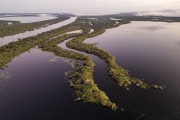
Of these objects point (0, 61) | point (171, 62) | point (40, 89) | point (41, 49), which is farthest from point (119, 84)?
point (41, 49)

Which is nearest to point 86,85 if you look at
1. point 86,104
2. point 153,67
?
point 86,104

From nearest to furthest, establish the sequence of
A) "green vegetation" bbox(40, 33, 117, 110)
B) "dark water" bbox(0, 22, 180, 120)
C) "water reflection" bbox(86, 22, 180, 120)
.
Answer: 1. "dark water" bbox(0, 22, 180, 120)
2. "water reflection" bbox(86, 22, 180, 120)
3. "green vegetation" bbox(40, 33, 117, 110)

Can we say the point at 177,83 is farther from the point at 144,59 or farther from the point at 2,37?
the point at 2,37

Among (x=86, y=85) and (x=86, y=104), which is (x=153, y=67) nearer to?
(x=86, y=85)

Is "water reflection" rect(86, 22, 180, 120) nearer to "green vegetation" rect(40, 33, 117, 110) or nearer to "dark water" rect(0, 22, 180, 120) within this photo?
"dark water" rect(0, 22, 180, 120)

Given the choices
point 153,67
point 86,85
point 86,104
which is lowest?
point 86,104

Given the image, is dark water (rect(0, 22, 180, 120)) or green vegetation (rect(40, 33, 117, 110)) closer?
dark water (rect(0, 22, 180, 120))

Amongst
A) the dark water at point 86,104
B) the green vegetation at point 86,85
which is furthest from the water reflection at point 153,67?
the green vegetation at point 86,85

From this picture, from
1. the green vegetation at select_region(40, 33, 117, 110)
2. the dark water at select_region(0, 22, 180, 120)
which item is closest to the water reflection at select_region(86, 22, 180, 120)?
the dark water at select_region(0, 22, 180, 120)

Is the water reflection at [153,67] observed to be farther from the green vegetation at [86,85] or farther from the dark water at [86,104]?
the green vegetation at [86,85]
